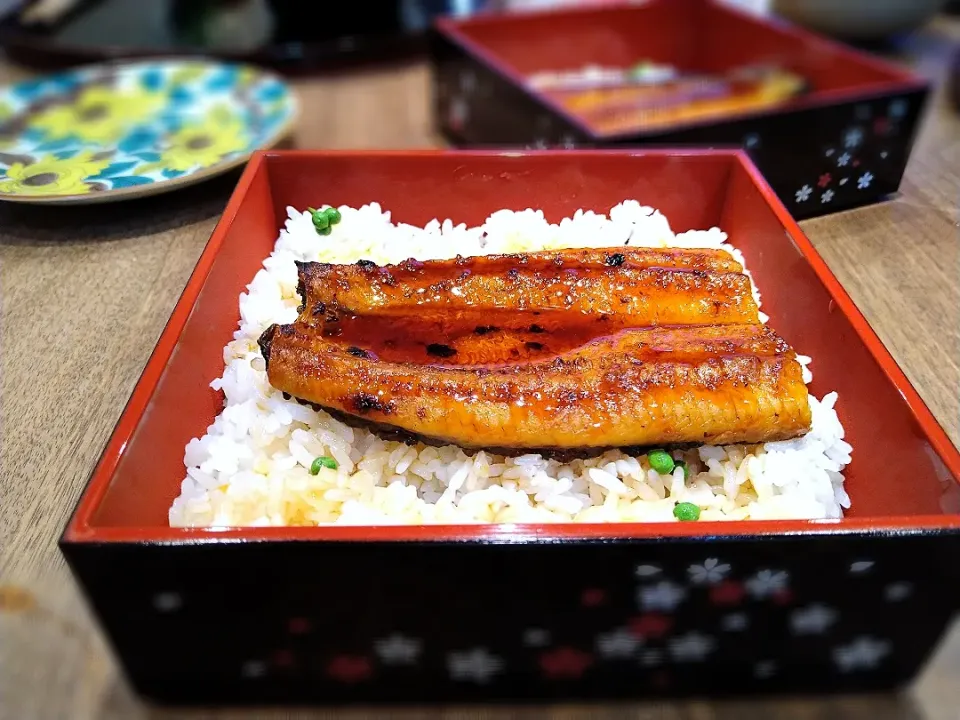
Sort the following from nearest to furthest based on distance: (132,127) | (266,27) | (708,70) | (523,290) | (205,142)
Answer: (523,290)
(205,142)
(132,127)
(708,70)
(266,27)

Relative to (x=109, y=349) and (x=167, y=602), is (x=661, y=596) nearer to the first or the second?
(x=167, y=602)

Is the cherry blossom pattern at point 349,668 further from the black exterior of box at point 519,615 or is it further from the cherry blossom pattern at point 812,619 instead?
the cherry blossom pattern at point 812,619

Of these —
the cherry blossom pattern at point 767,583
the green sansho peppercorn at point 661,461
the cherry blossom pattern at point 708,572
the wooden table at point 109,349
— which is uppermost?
the cherry blossom pattern at point 708,572

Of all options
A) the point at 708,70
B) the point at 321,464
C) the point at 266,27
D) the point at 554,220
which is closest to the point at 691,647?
the point at 321,464

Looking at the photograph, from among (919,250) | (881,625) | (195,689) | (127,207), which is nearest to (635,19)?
(919,250)

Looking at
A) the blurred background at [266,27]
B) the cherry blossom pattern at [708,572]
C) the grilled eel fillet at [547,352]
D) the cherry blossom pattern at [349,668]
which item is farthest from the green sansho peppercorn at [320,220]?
the blurred background at [266,27]
